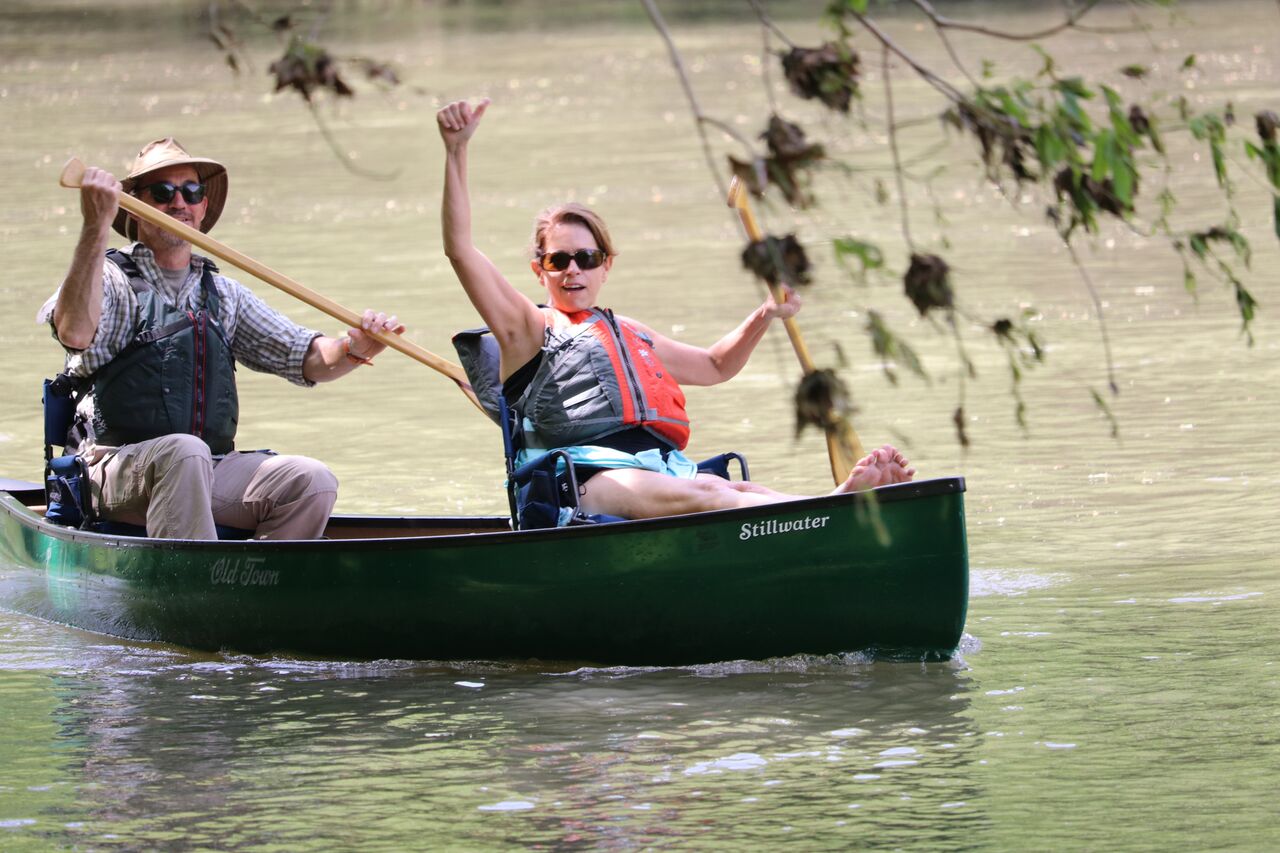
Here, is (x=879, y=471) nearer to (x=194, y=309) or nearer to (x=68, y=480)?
(x=194, y=309)

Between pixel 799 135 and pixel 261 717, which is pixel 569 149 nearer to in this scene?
pixel 261 717

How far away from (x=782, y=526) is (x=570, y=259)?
884 millimetres

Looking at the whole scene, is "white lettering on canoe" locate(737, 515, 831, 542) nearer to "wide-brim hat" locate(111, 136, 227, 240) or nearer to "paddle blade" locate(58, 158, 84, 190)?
"wide-brim hat" locate(111, 136, 227, 240)

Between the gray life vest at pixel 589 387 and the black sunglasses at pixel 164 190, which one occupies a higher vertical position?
the black sunglasses at pixel 164 190

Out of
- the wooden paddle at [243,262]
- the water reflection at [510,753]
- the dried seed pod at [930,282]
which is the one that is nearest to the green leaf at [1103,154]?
the dried seed pod at [930,282]

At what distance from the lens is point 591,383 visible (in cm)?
576

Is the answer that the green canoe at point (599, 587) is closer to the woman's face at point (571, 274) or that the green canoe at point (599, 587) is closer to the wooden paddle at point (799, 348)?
the wooden paddle at point (799, 348)

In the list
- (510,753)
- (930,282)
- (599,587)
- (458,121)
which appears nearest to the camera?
(930,282)

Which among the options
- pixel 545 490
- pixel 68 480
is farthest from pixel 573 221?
pixel 68 480

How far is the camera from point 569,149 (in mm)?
22375

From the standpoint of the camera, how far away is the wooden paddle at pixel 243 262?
579 cm

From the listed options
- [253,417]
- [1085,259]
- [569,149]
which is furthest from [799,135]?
[569,149]

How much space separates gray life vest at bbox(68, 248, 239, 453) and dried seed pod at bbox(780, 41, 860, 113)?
3682 millimetres

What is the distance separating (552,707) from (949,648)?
0.99 meters
